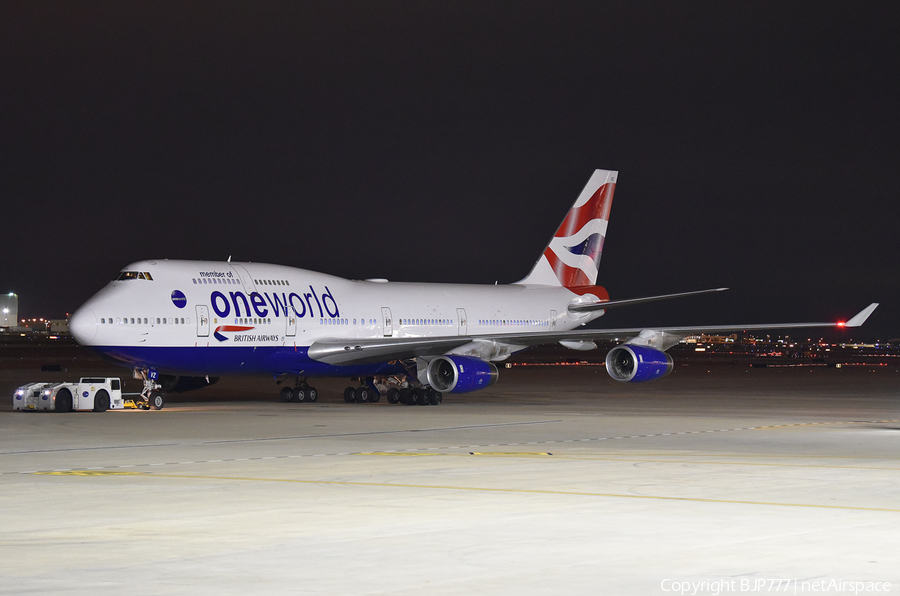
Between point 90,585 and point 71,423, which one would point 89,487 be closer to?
point 90,585

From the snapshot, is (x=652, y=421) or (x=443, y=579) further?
(x=652, y=421)

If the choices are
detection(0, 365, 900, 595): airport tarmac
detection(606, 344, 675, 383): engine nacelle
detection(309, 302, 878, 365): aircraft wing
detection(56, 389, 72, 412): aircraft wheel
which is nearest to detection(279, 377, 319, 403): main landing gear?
detection(309, 302, 878, 365): aircraft wing

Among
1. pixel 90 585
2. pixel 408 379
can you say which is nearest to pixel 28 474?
pixel 90 585

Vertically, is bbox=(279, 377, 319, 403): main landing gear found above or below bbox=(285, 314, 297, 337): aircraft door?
below

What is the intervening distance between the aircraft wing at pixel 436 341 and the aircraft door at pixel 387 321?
192 centimetres

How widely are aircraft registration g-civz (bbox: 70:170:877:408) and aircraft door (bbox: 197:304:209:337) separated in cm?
4

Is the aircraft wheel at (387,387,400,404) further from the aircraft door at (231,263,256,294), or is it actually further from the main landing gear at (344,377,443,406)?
the aircraft door at (231,263,256,294)

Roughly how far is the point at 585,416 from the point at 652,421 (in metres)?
2.54

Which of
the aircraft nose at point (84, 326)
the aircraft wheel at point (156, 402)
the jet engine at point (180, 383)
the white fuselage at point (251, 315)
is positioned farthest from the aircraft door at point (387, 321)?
the aircraft nose at point (84, 326)

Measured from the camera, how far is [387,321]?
39.7 metres

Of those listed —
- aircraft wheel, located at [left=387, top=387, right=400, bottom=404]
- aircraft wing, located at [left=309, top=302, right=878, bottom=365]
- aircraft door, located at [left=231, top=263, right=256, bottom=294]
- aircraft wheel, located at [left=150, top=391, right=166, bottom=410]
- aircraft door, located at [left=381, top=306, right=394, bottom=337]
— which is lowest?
aircraft wheel, located at [left=387, top=387, right=400, bottom=404]

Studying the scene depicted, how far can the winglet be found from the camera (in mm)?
33094

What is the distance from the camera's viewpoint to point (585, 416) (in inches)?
1209

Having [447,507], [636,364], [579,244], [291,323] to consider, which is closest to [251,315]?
[291,323]
